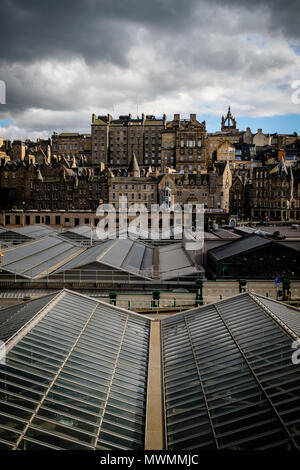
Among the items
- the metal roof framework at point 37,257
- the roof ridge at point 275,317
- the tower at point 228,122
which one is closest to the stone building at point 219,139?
the tower at point 228,122

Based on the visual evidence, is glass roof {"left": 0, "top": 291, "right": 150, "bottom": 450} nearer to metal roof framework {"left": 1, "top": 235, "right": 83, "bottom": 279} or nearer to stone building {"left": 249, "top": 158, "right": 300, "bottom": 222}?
metal roof framework {"left": 1, "top": 235, "right": 83, "bottom": 279}

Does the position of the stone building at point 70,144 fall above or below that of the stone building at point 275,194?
above

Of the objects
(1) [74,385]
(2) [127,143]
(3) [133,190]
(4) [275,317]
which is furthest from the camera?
(2) [127,143]

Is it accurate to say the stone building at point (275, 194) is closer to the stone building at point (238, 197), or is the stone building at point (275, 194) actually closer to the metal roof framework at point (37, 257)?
the stone building at point (238, 197)

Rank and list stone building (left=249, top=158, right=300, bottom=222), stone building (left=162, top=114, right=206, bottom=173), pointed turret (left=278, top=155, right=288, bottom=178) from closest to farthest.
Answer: stone building (left=249, top=158, right=300, bottom=222) < pointed turret (left=278, top=155, right=288, bottom=178) < stone building (left=162, top=114, right=206, bottom=173)

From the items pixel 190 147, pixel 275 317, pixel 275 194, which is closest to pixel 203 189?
pixel 275 194

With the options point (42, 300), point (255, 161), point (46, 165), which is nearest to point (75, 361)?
point (42, 300)

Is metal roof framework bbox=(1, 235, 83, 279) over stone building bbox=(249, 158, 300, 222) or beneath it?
beneath

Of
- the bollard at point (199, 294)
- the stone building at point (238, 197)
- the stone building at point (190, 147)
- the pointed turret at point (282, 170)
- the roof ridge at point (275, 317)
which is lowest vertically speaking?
the bollard at point (199, 294)

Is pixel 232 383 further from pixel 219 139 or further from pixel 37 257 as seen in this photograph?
pixel 219 139

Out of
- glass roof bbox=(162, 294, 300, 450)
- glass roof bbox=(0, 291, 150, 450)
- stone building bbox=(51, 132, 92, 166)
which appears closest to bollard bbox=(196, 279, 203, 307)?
glass roof bbox=(162, 294, 300, 450)

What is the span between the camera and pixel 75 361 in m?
12.6
